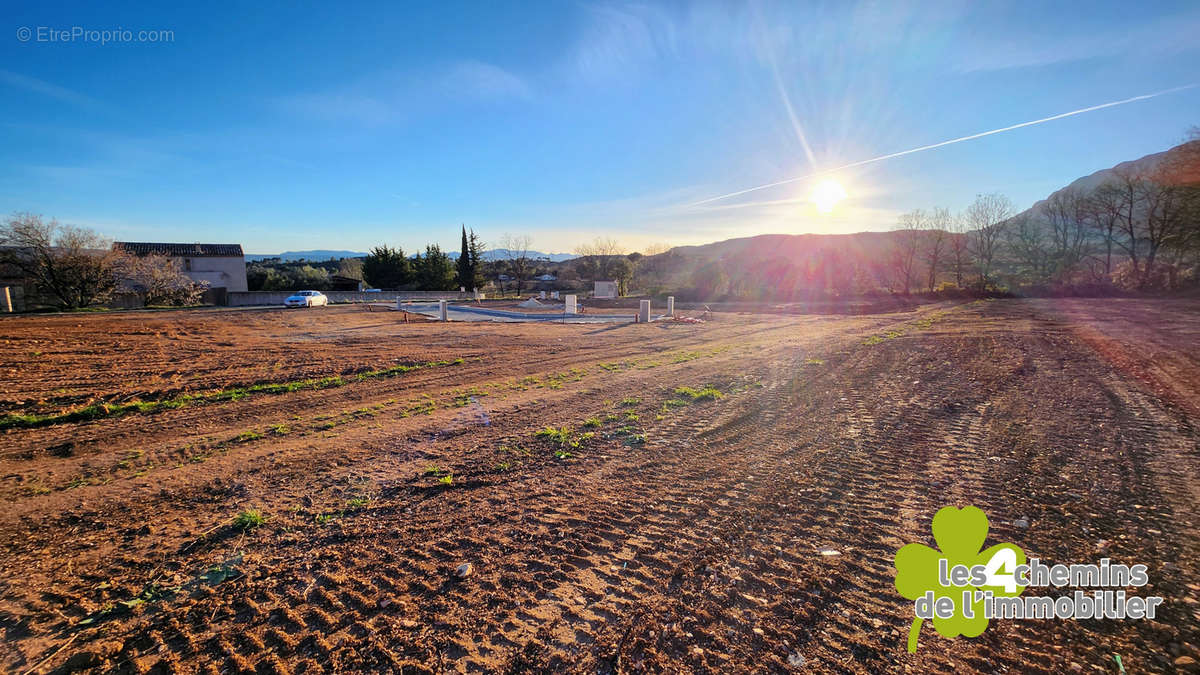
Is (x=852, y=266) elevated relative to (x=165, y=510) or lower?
elevated

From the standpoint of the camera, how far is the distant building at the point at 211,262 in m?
43.5

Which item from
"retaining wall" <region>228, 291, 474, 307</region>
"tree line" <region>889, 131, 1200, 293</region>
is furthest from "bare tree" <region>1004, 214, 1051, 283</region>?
"retaining wall" <region>228, 291, 474, 307</region>

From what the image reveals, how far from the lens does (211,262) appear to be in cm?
4425

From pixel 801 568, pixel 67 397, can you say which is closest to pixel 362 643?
pixel 801 568

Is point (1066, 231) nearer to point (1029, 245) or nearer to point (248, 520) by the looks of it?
point (1029, 245)

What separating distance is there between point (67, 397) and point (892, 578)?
11.2 meters

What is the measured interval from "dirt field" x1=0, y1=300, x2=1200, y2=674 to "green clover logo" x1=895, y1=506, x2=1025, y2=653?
9 centimetres

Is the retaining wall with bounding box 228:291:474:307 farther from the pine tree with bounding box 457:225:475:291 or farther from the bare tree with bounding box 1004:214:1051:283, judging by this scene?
the bare tree with bounding box 1004:214:1051:283

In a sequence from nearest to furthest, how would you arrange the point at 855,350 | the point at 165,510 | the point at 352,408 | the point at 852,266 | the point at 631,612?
the point at 631,612, the point at 165,510, the point at 352,408, the point at 855,350, the point at 852,266

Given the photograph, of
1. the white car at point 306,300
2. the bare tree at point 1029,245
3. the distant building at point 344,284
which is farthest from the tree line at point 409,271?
the bare tree at point 1029,245

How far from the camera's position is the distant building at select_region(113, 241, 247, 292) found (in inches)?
1711

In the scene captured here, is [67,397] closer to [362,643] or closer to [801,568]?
[362,643]

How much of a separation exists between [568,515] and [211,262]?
192 ft

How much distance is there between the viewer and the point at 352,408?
6.60 metres
